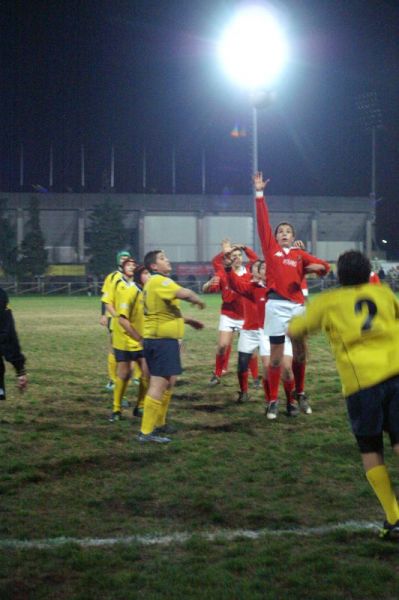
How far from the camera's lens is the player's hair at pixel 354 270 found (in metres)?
4.84

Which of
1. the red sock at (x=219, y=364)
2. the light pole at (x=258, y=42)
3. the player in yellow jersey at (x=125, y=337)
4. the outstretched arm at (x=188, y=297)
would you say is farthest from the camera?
the light pole at (x=258, y=42)

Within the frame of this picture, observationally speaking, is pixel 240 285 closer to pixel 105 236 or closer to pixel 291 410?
pixel 291 410

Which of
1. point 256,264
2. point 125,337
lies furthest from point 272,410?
point 256,264

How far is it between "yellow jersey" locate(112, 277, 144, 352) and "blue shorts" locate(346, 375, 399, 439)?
16.2ft

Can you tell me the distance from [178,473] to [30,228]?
219 feet

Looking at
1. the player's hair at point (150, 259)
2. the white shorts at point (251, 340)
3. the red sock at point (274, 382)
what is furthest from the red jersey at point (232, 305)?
the player's hair at point (150, 259)

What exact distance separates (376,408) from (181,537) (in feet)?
5.04

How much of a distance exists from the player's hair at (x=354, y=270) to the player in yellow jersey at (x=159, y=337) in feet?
10.4

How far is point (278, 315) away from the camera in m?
9.08

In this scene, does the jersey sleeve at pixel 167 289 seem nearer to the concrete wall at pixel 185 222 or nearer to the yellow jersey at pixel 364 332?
the yellow jersey at pixel 364 332

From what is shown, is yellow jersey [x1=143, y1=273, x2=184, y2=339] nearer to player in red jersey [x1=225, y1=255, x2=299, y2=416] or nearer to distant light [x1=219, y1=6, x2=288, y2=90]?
player in red jersey [x1=225, y1=255, x2=299, y2=416]

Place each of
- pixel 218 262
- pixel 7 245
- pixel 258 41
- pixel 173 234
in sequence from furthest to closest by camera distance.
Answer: pixel 173 234 < pixel 7 245 < pixel 258 41 < pixel 218 262

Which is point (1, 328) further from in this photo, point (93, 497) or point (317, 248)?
point (317, 248)

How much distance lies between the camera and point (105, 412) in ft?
32.9
